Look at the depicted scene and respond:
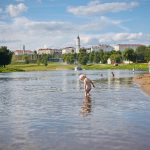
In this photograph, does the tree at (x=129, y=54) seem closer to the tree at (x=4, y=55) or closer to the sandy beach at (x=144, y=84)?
the tree at (x=4, y=55)

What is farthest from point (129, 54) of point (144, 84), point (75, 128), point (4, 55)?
point (75, 128)

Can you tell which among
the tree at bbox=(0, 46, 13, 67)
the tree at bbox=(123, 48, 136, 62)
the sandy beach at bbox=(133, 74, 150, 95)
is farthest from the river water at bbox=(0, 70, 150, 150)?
the tree at bbox=(123, 48, 136, 62)

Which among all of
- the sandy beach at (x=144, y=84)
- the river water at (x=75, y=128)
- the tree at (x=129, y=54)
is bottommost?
the sandy beach at (x=144, y=84)

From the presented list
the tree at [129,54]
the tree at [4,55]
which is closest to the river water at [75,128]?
the tree at [4,55]

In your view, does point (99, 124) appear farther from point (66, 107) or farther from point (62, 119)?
point (66, 107)

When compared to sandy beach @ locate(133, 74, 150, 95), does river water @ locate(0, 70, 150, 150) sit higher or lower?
higher

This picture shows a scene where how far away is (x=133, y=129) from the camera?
49.4ft

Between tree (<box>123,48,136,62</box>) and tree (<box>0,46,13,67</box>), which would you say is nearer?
tree (<box>0,46,13,67</box>)

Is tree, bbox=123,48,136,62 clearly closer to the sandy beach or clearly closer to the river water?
the sandy beach

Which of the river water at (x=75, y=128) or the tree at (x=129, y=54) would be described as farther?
the tree at (x=129, y=54)

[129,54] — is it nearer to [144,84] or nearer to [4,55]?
[4,55]

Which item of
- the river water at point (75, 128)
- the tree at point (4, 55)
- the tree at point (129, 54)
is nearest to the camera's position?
the river water at point (75, 128)

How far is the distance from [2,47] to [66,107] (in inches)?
5924

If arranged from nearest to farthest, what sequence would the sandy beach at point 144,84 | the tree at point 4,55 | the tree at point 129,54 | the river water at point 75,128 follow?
the river water at point 75,128
the sandy beach at point 144,84
the tree at point 4,55
the tree at point 129,54
